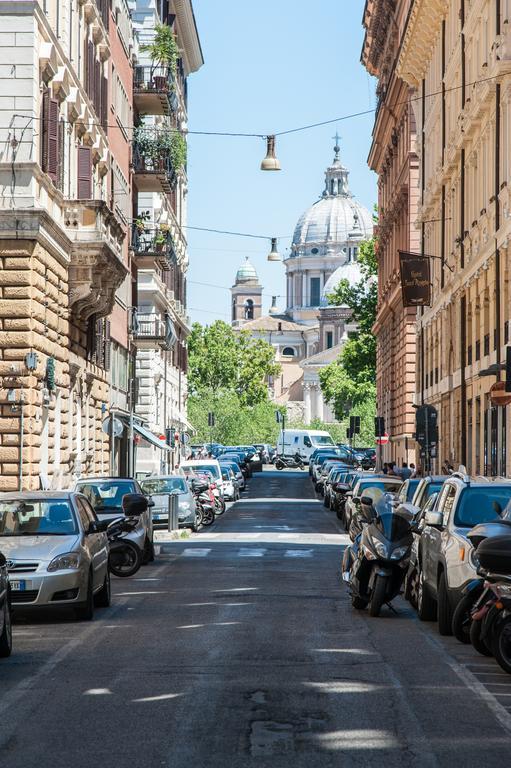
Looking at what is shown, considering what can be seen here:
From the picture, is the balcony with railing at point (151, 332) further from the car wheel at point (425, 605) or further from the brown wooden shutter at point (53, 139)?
the car wheel at point (425, 605)

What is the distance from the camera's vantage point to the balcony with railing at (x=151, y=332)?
6288 centimetres

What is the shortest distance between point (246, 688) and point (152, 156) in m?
50.1

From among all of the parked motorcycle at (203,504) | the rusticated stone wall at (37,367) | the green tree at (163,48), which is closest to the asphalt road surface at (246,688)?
the rusticated stone wall at (37,367)

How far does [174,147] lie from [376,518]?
44.5 m

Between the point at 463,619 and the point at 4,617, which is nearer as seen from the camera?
the point at 4,617

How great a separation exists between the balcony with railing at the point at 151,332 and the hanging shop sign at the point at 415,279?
42.5ft

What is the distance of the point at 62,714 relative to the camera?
36.0ft

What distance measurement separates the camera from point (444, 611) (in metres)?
16.4

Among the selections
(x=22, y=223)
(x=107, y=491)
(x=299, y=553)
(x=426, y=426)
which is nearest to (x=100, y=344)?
(x=426, y=426)

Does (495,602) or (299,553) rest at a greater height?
(495,602)

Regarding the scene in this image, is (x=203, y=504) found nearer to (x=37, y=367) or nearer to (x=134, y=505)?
(x=37, y=367)

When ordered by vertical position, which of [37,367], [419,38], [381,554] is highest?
[419,38]

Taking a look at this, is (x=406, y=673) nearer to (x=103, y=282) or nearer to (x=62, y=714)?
(x=62, y=714)

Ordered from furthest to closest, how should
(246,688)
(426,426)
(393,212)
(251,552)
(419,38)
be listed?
(393,212) → (419,38) → (426,426) → (251,552) → (246,688)
